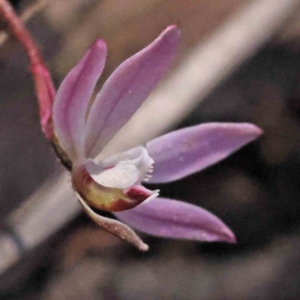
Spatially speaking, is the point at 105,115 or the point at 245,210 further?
the point at 245,210

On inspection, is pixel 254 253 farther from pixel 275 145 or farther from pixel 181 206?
pixel 181 206

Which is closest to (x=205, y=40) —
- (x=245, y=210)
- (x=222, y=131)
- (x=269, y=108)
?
(x=269, y=108)

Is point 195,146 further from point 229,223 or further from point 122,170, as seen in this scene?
point 229,223

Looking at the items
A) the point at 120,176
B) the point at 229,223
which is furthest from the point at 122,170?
the point at 229,223

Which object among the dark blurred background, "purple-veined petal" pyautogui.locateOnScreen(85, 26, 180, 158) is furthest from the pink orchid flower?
the dark blurred background

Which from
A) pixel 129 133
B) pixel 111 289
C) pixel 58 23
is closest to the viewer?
pixel 58 23

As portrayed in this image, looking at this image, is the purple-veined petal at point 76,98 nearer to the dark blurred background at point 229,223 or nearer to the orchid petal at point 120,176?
the orchid petal at point 120,176
